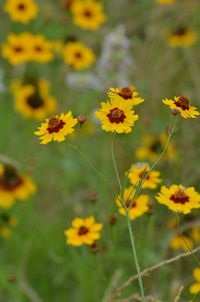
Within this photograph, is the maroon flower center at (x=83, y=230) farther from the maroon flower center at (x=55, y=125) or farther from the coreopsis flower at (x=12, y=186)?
the coreopsis flower at (x=12, y=186)

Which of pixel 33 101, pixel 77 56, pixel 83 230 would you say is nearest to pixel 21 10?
pixel 77 56

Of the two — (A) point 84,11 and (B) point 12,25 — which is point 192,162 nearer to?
(A) point 84,11

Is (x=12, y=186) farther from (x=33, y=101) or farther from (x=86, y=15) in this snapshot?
(x=86, y=15)

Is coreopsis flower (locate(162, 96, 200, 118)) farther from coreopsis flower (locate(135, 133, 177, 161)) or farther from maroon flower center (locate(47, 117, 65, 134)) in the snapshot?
coreopsis flower (locate(135, 133, 177, 161))

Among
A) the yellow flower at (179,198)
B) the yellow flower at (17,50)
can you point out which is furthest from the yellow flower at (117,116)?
the yellow flower at (17,50)

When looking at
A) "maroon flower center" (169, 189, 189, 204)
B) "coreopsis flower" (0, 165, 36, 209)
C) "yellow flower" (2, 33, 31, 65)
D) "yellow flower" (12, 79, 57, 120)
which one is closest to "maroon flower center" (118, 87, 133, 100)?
"maroon flower center" (169, 189, 189, 204)
